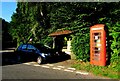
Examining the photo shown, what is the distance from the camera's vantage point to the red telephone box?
14.9 metres

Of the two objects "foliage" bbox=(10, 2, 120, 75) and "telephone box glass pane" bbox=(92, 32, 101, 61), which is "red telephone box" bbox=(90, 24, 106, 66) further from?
"foliage" bbox=(10, 2, 120, 75)

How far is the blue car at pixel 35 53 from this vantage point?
18325 mm

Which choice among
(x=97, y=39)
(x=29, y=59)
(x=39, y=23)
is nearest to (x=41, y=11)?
(x=39, y=23)

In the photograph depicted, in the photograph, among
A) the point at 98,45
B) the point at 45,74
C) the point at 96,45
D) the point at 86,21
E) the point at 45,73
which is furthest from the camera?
the point at 86,21

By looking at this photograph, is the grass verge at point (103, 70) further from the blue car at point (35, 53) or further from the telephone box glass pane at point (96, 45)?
the blue car at point (35, 53)

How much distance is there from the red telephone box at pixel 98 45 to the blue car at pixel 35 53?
3737 millimetres

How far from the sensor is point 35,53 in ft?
62.4

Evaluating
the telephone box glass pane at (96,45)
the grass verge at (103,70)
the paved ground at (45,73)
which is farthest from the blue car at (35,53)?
the telephone box glass pane at (96,45)

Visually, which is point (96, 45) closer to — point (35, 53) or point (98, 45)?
point (98, 45)

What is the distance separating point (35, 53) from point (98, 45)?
5475 millimetres

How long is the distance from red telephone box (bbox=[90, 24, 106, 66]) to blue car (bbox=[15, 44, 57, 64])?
3.74 m

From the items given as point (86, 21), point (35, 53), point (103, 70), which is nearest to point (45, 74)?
point (103, 70)

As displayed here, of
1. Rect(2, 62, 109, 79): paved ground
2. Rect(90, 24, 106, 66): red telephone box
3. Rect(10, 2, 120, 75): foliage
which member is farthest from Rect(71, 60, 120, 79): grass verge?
Rect(2, 62, 109, 79): paved ground

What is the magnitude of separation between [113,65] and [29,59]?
326 inches
